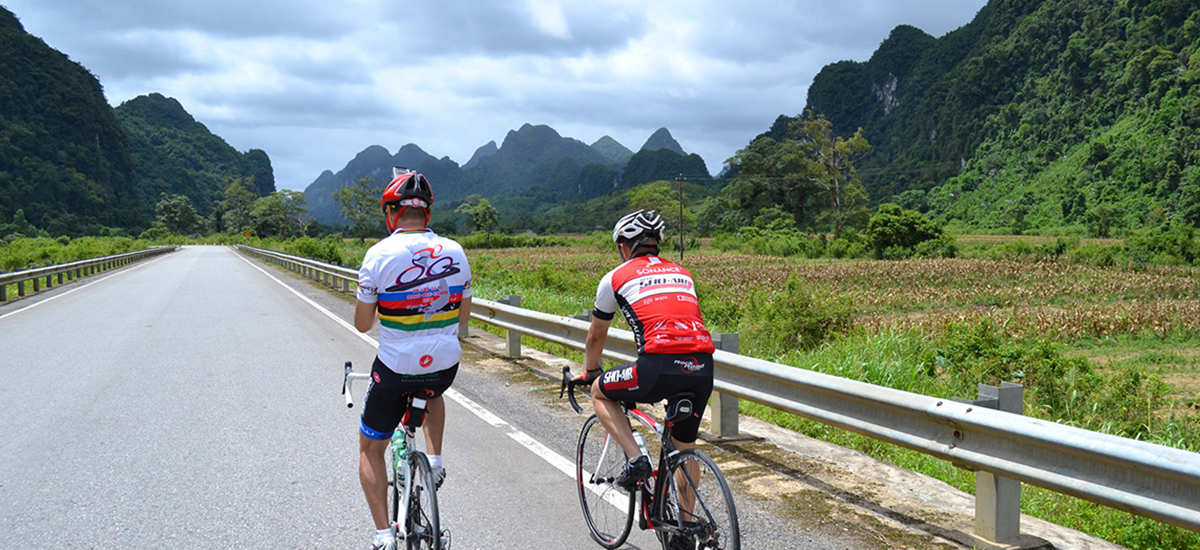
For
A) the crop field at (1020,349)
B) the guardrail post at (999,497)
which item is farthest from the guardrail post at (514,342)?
the guardrail post at (999,497)

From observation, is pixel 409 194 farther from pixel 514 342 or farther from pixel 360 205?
pixel 360 205

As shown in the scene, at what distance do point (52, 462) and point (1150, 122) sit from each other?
12134cm

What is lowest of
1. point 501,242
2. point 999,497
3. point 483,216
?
point 501,242

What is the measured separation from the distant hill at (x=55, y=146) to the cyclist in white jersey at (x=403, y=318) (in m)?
115

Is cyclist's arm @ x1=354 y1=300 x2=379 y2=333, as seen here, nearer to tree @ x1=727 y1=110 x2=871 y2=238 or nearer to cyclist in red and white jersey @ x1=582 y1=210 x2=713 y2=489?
cyclist in red and white jersey @ x1=582 y1=210 x2=713 y2=489

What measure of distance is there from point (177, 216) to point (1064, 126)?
151m

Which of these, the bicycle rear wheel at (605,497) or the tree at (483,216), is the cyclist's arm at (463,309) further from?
the tree at (483,216)

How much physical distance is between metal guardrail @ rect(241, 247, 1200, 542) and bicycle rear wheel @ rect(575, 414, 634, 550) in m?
1.59

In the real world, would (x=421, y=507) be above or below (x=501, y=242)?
above

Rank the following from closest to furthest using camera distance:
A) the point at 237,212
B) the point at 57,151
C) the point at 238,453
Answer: the point at 238,453 < the point at 57,151 < the point at 237,212

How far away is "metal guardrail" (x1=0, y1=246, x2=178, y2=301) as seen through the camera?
61.9 ft

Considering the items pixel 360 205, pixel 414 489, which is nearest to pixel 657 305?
pixel 414 489

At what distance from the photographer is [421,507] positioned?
3.25 metres

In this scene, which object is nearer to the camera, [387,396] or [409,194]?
[387,396]
